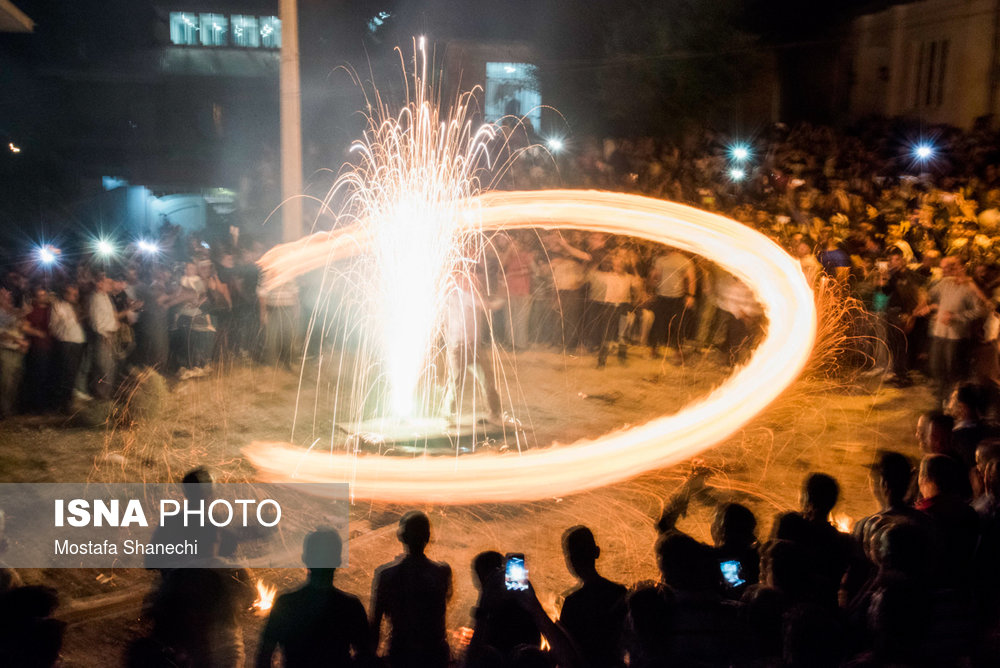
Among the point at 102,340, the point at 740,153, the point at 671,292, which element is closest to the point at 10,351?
the point at 102,340

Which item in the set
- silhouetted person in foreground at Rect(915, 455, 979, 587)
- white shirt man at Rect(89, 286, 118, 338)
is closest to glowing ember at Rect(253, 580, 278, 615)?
silhouetted person in foreground at Rect(915, 455, 979, 587)

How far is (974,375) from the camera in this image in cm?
1104

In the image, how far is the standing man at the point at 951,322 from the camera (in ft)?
35.8

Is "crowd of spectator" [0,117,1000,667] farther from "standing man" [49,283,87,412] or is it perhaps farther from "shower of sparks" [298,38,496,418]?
→ "shower of sparks" [298,38,496,418]

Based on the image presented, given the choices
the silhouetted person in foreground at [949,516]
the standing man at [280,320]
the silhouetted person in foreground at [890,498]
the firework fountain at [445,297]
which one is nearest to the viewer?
the silhouetted person in foreground at [949,516]

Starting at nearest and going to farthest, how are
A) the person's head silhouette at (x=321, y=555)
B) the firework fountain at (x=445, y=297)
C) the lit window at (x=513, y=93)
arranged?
the person's head silhouette at (x=321, y=555)
the firework fountain at (x=445, y=297)
the lit window at (x=513, y=93)

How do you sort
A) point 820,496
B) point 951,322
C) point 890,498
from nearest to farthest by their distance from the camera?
point 820,496 → point 890,498 → point 951,322

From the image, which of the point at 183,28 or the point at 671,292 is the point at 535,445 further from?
the point at 183,28

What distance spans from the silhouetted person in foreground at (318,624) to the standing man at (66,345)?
8069 millimetres

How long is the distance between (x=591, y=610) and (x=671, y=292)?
1059 centimetres

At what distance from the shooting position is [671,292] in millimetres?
14188

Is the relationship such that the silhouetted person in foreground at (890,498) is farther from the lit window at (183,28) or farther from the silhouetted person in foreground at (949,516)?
the lit window at (183,28)

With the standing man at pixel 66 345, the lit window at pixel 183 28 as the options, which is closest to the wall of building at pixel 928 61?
the standing man at pixel 66 345

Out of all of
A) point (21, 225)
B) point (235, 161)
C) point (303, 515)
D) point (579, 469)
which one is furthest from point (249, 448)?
point (235, 161)
